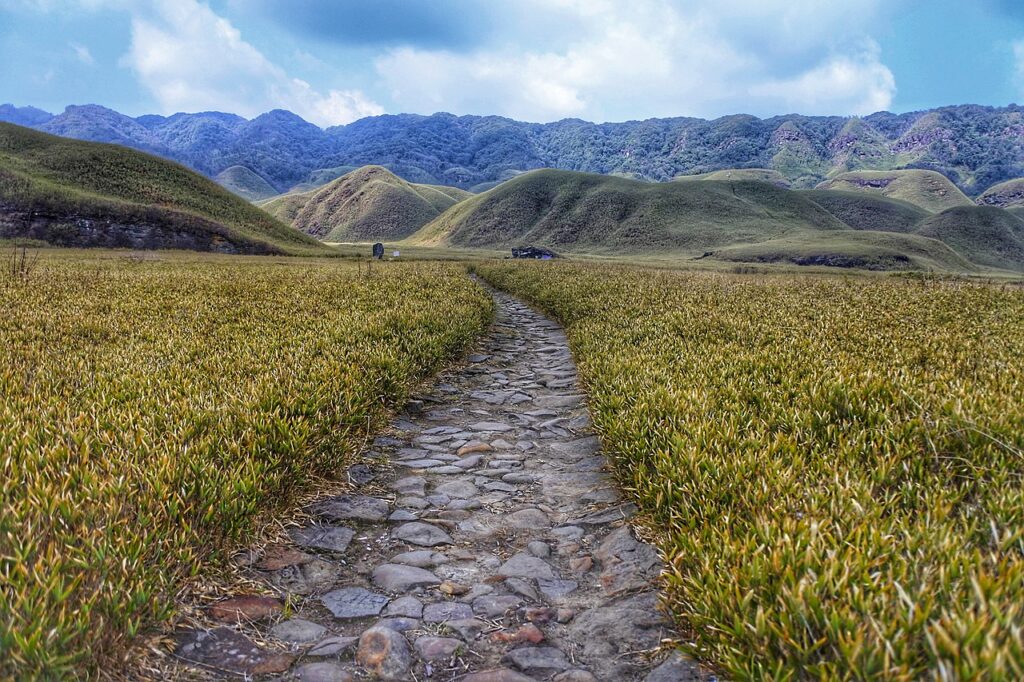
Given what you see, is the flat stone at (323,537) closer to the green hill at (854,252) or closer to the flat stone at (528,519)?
the flat stone at (528,519)

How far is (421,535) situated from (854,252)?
120 meters

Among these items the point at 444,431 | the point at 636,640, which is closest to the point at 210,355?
the point at 444,431

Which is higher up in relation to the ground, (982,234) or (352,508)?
(982,234)

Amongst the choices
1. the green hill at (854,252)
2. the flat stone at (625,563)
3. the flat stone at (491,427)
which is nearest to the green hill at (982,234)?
the green hill at (854,252)

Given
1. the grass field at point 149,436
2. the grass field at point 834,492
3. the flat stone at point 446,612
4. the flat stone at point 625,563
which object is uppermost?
the grass field at point 834,492

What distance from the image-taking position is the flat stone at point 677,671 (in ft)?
9.13

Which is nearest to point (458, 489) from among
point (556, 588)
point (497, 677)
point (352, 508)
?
point (352, 508)

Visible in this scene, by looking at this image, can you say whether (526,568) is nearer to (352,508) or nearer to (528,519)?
(528,519)

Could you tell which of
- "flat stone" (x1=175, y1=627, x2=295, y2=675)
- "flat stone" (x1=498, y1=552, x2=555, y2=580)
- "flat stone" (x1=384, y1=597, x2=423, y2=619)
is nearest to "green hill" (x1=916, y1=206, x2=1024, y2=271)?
"flat stone" (x1=498, y1=552, x2=555, y2=580)

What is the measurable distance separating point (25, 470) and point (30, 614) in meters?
1.52

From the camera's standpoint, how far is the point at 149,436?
4.24m

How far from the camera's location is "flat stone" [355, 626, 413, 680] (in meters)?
2.92

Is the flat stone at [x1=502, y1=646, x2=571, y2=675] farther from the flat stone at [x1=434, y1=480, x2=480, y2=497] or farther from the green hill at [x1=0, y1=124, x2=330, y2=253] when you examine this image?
the green hill at [x1=0, y1=124, x2=330, y2=253]

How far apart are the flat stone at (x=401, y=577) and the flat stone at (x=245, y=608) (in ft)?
2.26
